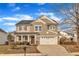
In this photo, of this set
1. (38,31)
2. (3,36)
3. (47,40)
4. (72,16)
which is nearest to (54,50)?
(47,40)

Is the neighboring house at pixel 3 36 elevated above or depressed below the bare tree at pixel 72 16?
below

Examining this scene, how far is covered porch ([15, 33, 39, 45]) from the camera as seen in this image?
77.4 inches

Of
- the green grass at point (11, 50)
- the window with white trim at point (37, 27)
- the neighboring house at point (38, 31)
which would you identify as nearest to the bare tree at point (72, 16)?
the neighboring house at point (38, 31)

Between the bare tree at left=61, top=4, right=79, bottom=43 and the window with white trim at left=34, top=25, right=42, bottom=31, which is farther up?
the bare tree at left=61, top=4, right=79, bottom=43

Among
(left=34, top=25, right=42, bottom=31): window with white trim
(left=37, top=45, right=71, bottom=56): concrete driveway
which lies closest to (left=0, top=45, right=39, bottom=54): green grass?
(left=37, top=45, right=71, bottom=56): concrete driveway

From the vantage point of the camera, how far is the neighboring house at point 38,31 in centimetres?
197

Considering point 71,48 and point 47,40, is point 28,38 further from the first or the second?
point 71,48

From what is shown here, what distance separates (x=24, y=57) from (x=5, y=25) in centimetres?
35

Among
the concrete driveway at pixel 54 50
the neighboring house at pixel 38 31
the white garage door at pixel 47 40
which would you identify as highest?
the neighboring house at pixel 38 31

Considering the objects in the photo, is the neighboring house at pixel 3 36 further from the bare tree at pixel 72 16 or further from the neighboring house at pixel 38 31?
the bare tree at pixel 72 16

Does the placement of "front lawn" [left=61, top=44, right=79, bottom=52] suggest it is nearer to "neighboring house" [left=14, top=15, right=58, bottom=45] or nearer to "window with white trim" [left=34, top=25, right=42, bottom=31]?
"neighboring house" [left=14, top=15, right=58, bottom=45]

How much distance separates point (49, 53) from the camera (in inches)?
78.2

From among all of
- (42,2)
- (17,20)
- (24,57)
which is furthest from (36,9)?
(24,57)

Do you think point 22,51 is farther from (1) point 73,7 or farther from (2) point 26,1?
(1) point 73,7
